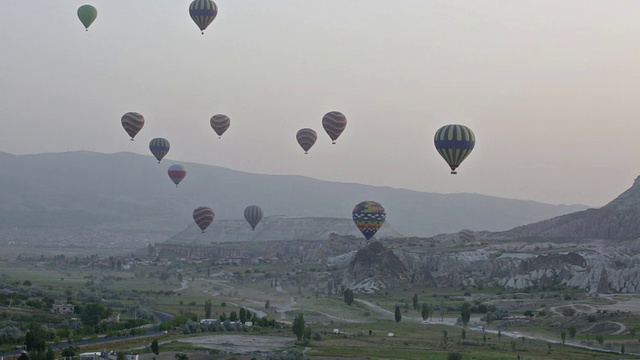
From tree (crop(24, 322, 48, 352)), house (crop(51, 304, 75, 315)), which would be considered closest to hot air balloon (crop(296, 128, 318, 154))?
house (crop(51, 304, 75, 315))

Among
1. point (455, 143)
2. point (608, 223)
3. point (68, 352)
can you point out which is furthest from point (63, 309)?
point (608, 223)

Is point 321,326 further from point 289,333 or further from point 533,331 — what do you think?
point 533,331

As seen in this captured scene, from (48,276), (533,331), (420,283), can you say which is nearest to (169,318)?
(533,331)

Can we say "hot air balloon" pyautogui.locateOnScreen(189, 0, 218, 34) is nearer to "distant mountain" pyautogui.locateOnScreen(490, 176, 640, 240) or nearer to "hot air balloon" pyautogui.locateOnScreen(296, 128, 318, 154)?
"hot air balloon" pyautogui.locateOnScreen(296, 128, 318, 154)

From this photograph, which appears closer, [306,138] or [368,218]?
[368,218]

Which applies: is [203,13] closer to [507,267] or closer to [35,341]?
[507,267]

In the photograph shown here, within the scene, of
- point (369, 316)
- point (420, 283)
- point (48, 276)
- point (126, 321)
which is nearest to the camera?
point (126, 321)
